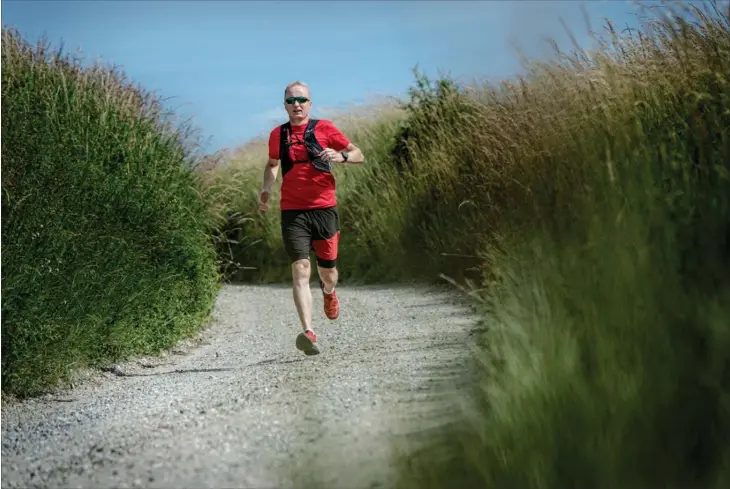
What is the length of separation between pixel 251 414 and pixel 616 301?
77.2 inches

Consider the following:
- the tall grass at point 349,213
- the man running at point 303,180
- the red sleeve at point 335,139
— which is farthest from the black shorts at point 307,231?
the tall grass at point 349,213

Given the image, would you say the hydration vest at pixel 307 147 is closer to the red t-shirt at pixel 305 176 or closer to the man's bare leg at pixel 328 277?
the red t-shirt at pixel 305 176

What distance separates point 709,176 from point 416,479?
224 centimetres

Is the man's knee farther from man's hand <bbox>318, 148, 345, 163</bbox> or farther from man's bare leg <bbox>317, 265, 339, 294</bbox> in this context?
man's hand <bbox>318, 148, 345, 163</bbox>

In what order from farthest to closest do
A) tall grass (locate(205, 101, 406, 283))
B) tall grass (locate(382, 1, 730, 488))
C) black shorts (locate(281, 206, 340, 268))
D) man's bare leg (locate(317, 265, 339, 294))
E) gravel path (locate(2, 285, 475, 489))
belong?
tall grass (locate(205, 101, 406, 283)), man's bare leg (locate(317, 265, 339, 294)), black shorts (locate(281, 206, 340, 268)), gravel path (locate(2, 285, 475, 489)), tall grass (locate(382, 1, 730, 488))

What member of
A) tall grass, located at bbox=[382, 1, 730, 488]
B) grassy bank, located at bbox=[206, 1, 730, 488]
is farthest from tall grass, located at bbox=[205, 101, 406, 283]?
tall grass, located at bbox=[382, 1, 730, 488]

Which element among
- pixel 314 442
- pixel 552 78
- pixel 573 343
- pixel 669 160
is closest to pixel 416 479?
pixel 314 442

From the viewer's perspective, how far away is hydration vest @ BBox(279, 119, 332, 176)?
22.9 ft

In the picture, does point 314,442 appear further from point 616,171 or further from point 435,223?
point 435,223

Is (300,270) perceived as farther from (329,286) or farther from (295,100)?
(295,100)

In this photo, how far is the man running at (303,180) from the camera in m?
6.94

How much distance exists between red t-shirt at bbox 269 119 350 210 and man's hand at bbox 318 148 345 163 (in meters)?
0.12

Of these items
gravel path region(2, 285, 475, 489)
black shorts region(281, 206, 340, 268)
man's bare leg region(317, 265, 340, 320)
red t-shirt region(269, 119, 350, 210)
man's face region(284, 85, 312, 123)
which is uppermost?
man's face region(284, 85, 312, 123)

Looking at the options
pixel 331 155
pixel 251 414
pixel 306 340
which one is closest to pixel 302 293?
pixel 306 340
